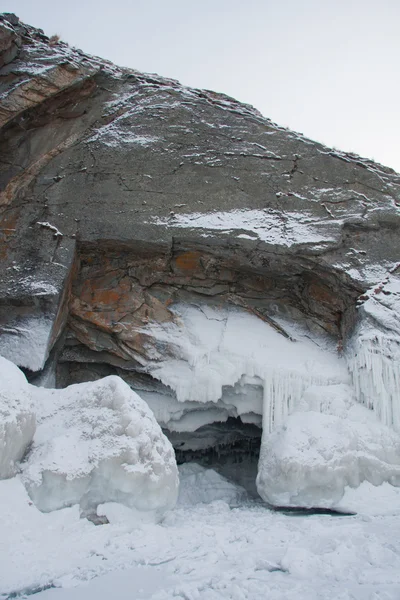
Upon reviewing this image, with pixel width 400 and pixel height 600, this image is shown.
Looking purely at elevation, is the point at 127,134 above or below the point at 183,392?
above

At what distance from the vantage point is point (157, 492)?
549cm

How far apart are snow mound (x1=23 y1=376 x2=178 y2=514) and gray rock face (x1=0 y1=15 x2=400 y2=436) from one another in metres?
2.53

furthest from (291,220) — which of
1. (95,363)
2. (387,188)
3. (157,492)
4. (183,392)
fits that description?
(157,492)

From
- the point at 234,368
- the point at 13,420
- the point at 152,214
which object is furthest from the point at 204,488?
the point at 152,214

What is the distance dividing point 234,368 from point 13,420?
4.14m

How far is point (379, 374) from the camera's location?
302 inches

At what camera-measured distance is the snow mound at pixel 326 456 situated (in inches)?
266

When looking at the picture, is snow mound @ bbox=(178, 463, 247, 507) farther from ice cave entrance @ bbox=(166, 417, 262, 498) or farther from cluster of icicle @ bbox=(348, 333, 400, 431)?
cluster of icicle @ bbox=(348, 333, 400, 431)

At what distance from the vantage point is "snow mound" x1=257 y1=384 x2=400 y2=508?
6.76 m

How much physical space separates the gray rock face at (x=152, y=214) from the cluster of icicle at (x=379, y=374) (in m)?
0.69

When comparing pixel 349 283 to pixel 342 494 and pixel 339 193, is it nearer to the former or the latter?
pixel 339 193

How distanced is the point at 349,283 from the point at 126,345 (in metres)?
4.21

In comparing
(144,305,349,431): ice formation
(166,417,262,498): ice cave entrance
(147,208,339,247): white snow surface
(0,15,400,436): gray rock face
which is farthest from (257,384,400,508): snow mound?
(147,208,339,247): white snow surface

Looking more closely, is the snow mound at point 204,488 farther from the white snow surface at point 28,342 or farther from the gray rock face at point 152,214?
the white snow surface at point 28,342
